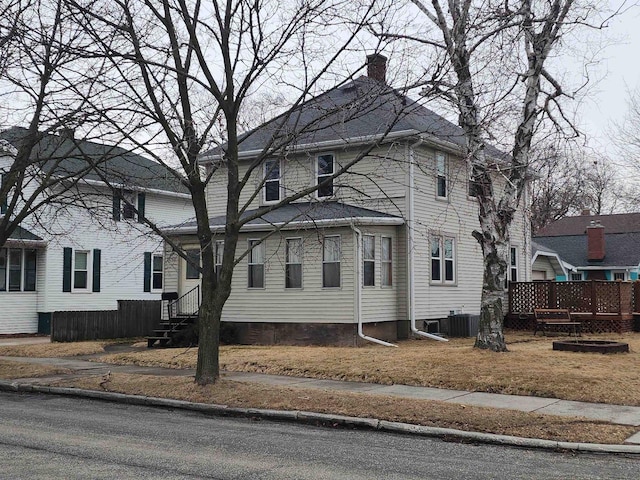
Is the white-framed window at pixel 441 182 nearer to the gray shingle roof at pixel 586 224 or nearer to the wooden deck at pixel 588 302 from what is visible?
the wooden deck at pixel 588 302

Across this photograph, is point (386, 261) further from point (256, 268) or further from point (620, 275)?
point (620, 275)

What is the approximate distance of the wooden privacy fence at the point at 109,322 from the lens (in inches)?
922

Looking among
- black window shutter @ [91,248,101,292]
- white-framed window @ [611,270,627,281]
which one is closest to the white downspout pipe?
black window shutter @ [91,248,101,292]

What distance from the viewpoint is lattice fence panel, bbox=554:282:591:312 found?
24.4 metres

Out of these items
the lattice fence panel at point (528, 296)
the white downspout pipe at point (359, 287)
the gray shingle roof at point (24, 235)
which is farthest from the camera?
the gray shingle roof at point (24, 235)

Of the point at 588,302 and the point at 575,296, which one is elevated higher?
the point at 575,296

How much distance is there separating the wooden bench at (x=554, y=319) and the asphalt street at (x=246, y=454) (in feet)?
45.8

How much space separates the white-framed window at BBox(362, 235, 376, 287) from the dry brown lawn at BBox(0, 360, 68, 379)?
28.7 ft

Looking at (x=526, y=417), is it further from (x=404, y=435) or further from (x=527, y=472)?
(x=527, y=472)

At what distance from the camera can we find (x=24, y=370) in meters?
16.2

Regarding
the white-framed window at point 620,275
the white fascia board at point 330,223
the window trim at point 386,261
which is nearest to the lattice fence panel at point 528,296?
the window trim at point 386,261

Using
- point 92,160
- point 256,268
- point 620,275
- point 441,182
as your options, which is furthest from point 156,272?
point 620,275

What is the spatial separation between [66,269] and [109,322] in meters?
4.72

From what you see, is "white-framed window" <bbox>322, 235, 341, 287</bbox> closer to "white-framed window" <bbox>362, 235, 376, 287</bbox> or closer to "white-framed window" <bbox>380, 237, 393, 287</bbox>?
"white-framed window" <bbox>362, 235, 376, 287</bbox>
